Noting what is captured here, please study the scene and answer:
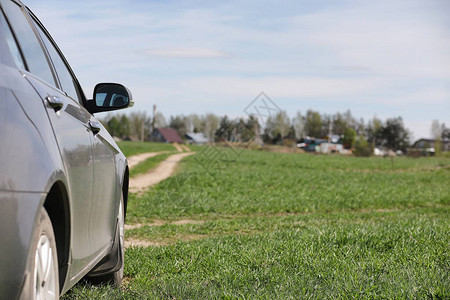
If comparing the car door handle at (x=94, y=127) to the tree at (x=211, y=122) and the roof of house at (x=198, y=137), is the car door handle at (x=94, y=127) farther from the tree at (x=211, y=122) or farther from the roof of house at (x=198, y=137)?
the tree at (x=211, y=122)

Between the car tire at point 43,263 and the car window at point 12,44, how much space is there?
0.77 meters

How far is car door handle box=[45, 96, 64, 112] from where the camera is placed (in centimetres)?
259

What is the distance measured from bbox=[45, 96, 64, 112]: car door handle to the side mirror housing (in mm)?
1559

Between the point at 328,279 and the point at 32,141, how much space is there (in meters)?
2.78

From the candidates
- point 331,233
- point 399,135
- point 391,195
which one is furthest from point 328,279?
point 399,135

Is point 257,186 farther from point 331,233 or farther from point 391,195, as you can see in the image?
point 331,233

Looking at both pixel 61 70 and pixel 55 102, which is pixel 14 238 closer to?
pixel 55 102

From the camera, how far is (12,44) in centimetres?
259

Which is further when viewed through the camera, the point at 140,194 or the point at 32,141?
the point at 140,194

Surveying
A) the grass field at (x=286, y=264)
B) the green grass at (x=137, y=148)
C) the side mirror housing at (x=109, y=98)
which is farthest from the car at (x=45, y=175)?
the green grass at (x=137, y=148)

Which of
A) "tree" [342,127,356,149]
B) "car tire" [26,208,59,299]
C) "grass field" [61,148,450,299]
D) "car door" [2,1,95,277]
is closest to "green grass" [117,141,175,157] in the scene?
"grass field" [61,148,450,299]

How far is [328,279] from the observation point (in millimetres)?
4195

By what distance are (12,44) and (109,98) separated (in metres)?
1.76

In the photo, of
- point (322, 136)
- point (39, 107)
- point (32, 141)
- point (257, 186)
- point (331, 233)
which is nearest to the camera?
point (32, 141)
